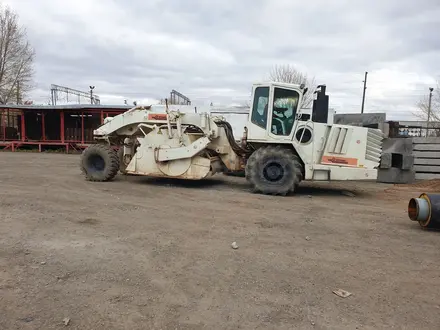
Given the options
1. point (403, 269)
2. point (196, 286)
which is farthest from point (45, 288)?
point (403, 269)

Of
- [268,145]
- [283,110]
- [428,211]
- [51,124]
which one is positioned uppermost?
[283,110]

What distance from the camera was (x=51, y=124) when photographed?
2520 cm

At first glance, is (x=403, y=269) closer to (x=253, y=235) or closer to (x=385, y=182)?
(x=253, y=235)

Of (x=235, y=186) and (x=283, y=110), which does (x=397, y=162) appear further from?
(x=235, y=186)

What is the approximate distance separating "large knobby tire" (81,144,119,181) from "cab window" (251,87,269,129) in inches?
167

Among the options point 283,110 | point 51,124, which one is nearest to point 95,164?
point 283,110

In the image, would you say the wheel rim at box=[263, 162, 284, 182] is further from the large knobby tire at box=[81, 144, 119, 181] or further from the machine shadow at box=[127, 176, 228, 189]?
the large knobby tire at box=[81, 144, 119, 181]

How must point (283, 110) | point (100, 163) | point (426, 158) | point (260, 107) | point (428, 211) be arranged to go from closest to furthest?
point (428, 211), point (283, 110), point (260, 107), point (100, 163), point (426, 158)

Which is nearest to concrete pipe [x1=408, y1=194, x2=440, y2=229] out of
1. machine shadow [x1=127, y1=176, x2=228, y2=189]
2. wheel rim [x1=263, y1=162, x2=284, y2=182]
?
wheel rim [x1=263, y1=162, x2=284, y2=182]

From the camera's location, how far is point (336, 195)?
33.2ft

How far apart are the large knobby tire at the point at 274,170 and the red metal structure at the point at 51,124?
51.6ft

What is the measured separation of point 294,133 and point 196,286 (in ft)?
20.5

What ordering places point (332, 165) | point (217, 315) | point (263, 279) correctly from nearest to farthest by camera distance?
point (217, 315)
point (263, 279)
point (332, 165)

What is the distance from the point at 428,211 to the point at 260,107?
15.4 feet
